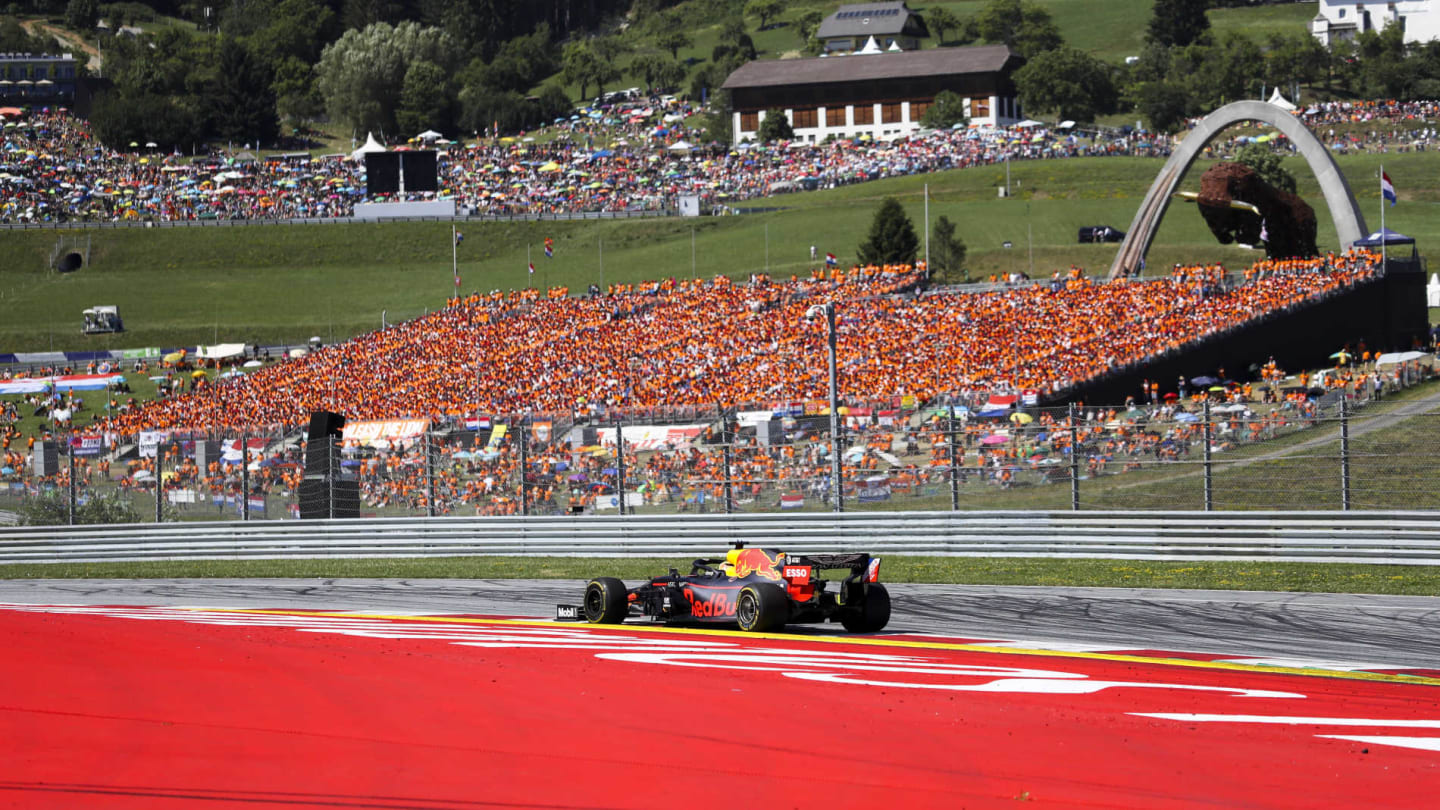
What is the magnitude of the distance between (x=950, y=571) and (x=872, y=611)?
6.80 meters

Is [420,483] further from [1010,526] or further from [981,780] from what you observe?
[981,780]

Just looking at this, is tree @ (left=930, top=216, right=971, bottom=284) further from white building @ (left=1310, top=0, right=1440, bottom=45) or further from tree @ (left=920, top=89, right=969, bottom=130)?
white building @ (left=1310, top=0, right=1440, bottom=45)

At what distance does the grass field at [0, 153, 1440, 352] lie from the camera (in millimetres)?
73000

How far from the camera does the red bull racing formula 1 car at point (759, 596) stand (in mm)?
13133

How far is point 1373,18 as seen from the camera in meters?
154

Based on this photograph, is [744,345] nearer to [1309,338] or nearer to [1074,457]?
[1309,338]

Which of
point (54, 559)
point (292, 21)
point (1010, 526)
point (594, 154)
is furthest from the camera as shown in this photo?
point (292, 21)

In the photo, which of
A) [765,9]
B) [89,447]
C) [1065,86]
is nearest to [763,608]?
[89,447]

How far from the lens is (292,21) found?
178m

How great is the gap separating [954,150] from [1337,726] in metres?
91.4

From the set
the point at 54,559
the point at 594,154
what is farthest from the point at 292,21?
the point at 54,559

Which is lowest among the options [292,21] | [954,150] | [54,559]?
[54,559]

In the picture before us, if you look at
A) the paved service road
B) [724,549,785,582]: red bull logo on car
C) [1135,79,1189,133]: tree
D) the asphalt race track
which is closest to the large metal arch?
the paved service road

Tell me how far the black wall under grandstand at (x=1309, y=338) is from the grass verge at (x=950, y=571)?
45.9ft
